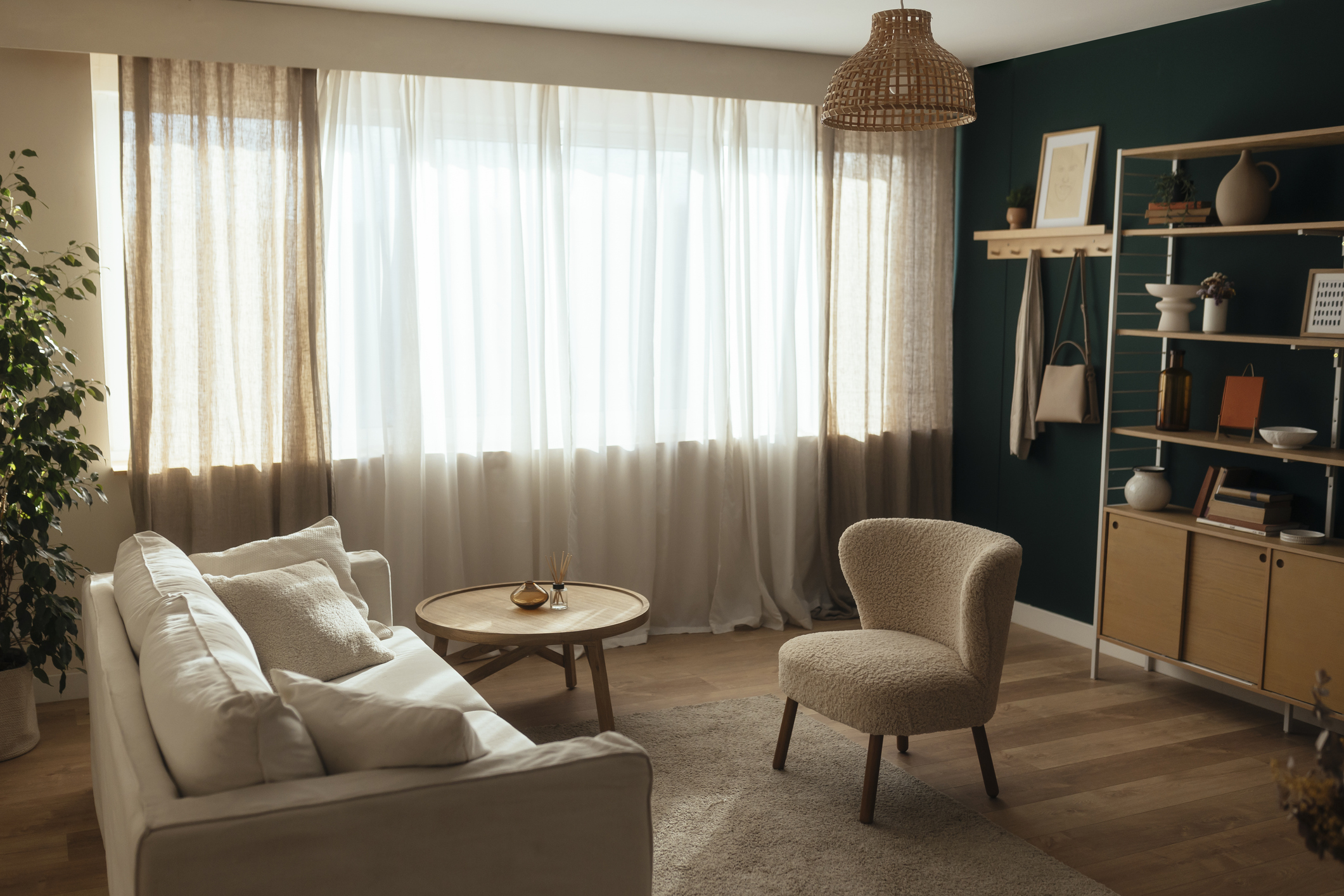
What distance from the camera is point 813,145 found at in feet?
16.7

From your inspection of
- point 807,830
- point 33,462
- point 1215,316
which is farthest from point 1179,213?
point 33,462

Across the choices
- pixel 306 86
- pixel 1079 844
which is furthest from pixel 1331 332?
pixel 306 86

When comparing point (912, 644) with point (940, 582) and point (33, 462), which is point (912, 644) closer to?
point (940, 582)

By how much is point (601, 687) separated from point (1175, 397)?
97.1 inches

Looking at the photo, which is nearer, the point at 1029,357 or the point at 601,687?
the point at 601,687

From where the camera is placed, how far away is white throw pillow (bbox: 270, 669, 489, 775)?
6.02 feet

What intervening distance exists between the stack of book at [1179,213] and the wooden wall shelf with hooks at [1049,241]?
0.82 ft

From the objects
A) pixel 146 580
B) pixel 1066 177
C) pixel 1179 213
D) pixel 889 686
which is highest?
pixel 1066 177

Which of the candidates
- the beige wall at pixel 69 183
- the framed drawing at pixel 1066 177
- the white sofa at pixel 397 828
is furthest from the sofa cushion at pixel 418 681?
the framed drawing at pixel 1066 177

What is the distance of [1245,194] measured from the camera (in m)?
3.85

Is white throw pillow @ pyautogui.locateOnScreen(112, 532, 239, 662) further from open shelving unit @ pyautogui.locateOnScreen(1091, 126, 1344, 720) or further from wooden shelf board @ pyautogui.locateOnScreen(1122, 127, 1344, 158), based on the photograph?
wooden shelf board @ pyautogui.locateOnScreen(1122, 127, 1344, 158)

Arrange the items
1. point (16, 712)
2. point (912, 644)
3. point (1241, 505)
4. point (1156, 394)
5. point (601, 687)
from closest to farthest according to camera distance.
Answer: point (912, 644)
point (16, 712)
point (601, 687)
point (1241, 505)
point (1156, 394)

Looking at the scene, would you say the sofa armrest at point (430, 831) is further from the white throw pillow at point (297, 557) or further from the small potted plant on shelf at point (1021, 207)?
the small potted plant on shelf at point (1021, 207)

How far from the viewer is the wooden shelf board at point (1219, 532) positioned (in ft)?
11.6
